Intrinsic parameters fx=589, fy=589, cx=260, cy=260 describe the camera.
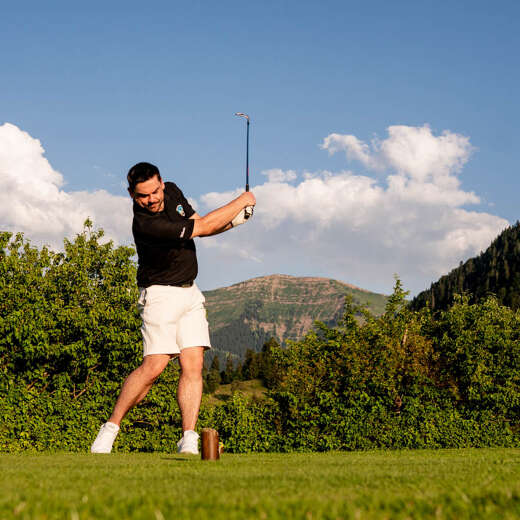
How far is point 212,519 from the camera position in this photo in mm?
2232

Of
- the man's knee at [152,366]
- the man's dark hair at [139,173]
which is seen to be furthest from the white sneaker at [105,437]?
the man's dark hair at [139,173]

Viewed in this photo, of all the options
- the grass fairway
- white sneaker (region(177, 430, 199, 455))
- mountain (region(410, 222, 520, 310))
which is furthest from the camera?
mountain (region(410, 222, 520, 310))

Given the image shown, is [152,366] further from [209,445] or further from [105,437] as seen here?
[209,445]

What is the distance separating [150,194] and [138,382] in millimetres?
Answer: 1992

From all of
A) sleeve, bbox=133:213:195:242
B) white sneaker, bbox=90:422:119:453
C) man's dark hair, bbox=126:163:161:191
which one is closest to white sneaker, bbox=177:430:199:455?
white sneaker, bbox=90:422:119:453

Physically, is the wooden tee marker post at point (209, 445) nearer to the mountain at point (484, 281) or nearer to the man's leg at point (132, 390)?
the man's leg at point (132, 390)

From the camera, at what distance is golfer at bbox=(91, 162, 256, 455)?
20.2 feet

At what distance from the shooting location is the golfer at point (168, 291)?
20.2 feet

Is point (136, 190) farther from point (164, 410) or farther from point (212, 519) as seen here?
point (164, 410)

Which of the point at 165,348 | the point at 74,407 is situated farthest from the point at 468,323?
the point at 165,348

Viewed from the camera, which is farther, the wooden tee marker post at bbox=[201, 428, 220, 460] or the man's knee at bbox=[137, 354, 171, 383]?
the man's knee at bbox=[137, 354, 171, 383]

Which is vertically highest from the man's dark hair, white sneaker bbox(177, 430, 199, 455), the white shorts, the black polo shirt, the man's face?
the man's dark hair

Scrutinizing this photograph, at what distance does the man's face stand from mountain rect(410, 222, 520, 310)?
142 m

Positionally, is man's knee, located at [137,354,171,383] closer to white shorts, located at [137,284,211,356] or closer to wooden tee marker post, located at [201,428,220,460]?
white shorts, located at [137,284,211,356]
